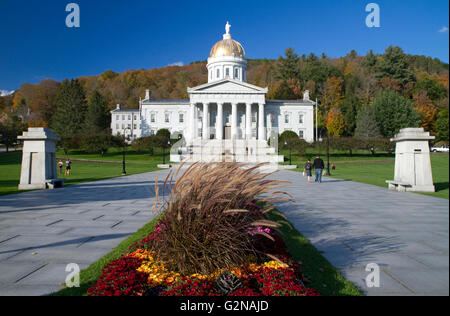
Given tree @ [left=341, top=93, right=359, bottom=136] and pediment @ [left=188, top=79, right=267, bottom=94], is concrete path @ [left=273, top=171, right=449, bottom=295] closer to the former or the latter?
pediment @ [left=188, top=79, right=267, bottom=94]

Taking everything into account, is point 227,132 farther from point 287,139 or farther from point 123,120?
point 123,120

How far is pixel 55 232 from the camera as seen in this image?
7.14m

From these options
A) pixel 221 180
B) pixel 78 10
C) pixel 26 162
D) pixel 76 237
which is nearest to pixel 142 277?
pixel 221 180

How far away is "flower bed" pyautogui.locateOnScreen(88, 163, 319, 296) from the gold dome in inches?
2806

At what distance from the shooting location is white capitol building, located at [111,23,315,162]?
6331 cm

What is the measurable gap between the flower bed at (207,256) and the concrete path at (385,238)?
1.42 metres

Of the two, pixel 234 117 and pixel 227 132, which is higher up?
pixel 234 117

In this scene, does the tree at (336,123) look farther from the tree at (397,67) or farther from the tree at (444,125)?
the tree at (444,125)

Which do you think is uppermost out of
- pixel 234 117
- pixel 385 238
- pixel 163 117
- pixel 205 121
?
pixel 163 117

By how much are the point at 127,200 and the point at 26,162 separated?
25.8 feet

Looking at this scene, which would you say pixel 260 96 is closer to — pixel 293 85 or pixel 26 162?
pixel 293 85

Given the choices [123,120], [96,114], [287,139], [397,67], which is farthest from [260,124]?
[96,114]

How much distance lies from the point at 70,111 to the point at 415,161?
7393 centimetres

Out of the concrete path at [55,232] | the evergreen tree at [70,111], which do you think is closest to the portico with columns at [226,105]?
the evergreen tree at [70,111]
